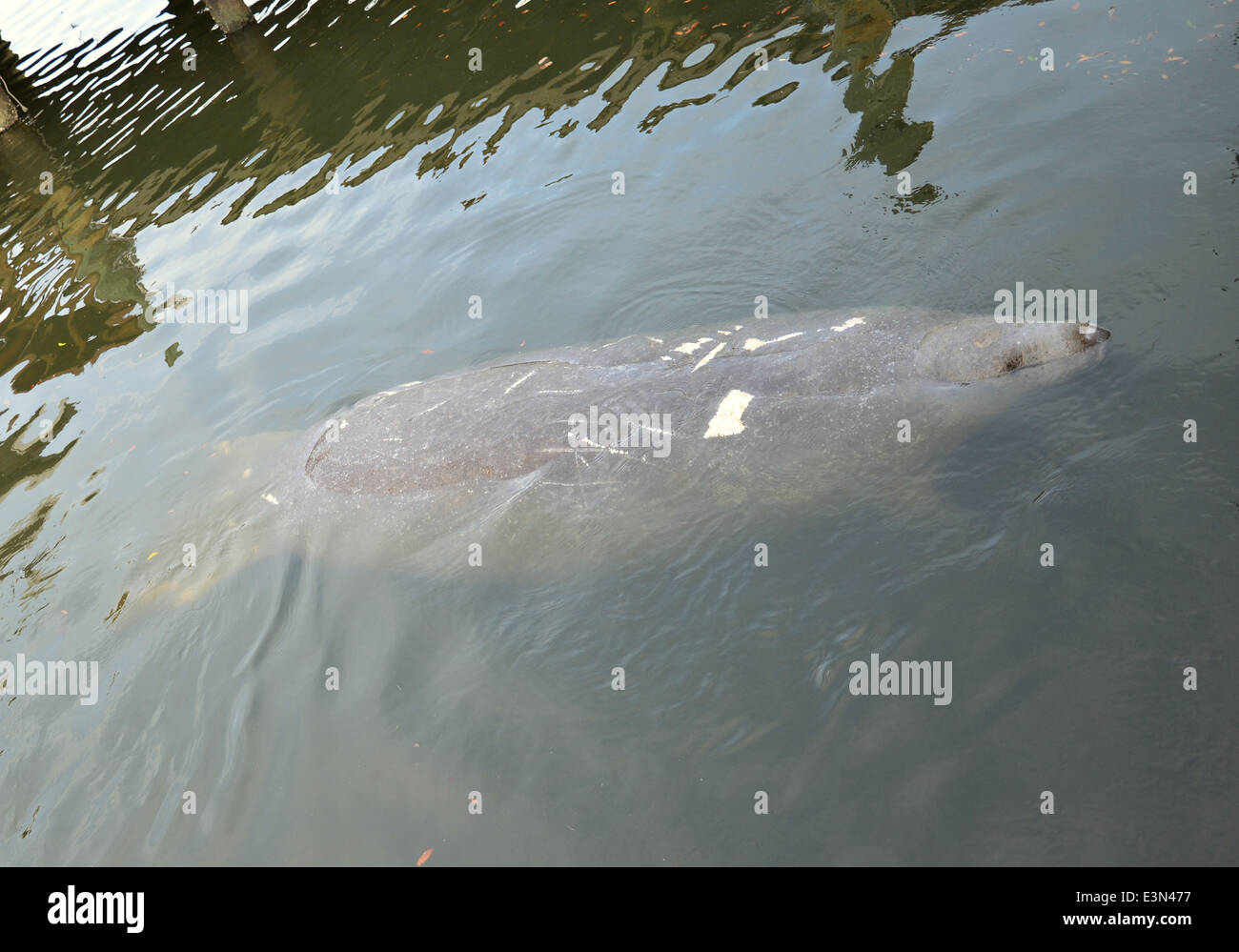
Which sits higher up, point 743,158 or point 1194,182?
point 743,158

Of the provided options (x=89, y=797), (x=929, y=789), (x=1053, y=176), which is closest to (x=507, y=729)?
(x=929, y=789)

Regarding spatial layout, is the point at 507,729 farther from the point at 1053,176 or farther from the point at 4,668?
the point at 1053,176

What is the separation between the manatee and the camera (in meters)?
6.05

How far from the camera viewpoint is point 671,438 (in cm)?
625

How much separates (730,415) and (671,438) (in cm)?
45

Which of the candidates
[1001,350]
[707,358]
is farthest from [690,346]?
[1001,350]

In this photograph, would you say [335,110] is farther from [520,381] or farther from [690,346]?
[690,346]

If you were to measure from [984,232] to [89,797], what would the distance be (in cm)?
863

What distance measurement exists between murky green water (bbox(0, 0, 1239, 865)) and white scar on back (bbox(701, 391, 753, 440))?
510 mm

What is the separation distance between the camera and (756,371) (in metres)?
6.41

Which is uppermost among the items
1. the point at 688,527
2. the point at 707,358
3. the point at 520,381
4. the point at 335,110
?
the point at 335,110

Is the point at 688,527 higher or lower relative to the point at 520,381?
lower

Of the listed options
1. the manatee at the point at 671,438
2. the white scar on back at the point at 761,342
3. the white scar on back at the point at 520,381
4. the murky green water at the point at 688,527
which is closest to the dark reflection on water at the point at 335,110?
the murky green water at the point at 688,527

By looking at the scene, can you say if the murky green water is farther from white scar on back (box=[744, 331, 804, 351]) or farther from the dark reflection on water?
white scar on back (box=[744, 331, 804, 351])
